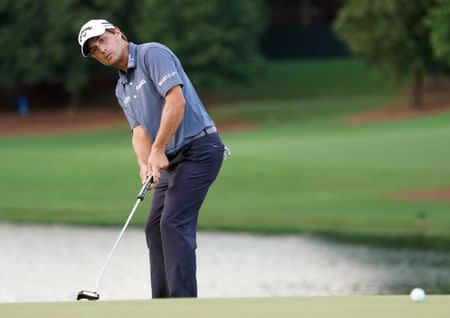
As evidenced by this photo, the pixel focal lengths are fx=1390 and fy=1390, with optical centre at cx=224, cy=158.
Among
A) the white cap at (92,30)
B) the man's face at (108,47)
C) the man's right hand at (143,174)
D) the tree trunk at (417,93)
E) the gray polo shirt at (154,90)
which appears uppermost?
the white cap at (92,30)

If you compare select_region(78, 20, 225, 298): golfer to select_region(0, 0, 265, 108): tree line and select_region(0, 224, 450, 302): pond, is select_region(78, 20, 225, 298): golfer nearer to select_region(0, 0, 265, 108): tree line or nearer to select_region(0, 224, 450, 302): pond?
select_region(0, 224, 450, 302): pond

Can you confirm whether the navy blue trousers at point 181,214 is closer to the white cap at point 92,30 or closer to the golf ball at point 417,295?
the white cap at point 92,30

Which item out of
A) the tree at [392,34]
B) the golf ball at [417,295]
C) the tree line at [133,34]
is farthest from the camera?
the tree line at [133,34]

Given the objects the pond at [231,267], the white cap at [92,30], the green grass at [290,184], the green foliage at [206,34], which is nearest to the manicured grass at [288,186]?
the green grass at [290,184]

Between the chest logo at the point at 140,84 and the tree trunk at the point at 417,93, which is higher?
the chest logo at the point at 140,84

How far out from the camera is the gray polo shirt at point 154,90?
759cm

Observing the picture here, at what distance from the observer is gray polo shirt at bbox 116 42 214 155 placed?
7.59 m

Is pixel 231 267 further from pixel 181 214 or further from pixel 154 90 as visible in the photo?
pixel 154 90

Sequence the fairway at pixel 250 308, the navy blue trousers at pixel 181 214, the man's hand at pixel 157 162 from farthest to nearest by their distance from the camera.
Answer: the navy blue trousers at pixel 181 214 → the man's hand at pixel 157 162 → the fairway at pixel 250 308

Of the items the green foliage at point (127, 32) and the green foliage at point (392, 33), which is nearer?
the green foliage at point (392, 33)

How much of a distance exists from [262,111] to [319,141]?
1351 cm

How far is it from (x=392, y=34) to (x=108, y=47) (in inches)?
1243

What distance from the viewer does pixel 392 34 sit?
38656 mm

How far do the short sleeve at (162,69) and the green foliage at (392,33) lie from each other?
100 ft
